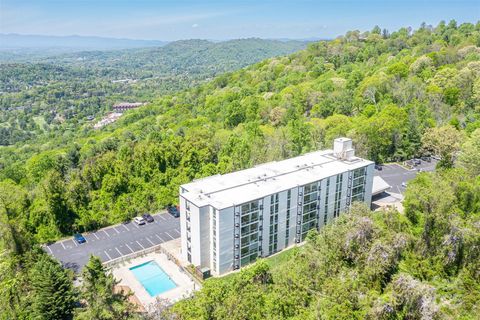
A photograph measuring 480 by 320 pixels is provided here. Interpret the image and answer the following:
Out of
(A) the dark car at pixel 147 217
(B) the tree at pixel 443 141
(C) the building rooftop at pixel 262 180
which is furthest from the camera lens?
(B) the tree at pixel 443 141

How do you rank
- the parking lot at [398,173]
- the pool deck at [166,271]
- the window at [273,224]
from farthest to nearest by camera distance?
1. the parking lot at [398,173]
2. the window at [273,224]
3. the pool deck at [166,271]

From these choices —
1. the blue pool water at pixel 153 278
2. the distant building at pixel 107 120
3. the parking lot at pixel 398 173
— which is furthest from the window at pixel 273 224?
the distant building at pixel 107 120

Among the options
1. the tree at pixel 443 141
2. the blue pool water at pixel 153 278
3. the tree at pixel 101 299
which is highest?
the tree at pixel 443 141

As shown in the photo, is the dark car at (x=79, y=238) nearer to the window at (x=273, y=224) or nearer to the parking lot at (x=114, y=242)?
the parking lot at (x=114, y=242)

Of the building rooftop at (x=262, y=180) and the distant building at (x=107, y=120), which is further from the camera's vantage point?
the distant building at (x=107, y=120)

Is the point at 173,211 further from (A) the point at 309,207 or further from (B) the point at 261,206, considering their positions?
(A) the point at 309,207

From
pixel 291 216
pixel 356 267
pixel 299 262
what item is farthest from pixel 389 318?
pixel 291 216

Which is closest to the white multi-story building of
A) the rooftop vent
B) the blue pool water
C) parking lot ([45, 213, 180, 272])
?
the rooftop vent
